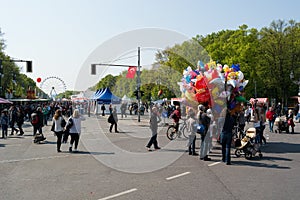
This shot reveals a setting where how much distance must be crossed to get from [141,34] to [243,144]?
6.39 m

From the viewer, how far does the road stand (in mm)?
6508

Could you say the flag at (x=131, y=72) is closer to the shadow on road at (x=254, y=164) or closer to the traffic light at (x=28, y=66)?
the traffic light at (x=28, y=66)

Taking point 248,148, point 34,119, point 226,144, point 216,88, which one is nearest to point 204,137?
point 226,144

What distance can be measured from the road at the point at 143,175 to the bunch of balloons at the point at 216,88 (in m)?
1.93

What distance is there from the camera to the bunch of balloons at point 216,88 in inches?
483

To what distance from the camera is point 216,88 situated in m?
12.3

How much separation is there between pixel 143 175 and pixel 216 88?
5544 millimetres

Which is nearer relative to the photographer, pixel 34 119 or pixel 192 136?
pixel 192 136

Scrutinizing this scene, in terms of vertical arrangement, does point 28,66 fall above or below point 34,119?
above

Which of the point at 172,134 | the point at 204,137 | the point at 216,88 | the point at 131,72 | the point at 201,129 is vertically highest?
the point at 131,72

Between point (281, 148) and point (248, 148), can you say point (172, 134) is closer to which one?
point (281, 148)

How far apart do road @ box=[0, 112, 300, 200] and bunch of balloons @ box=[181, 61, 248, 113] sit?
6.32 feet

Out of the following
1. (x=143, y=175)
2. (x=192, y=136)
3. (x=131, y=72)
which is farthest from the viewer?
(x=131, y=72)

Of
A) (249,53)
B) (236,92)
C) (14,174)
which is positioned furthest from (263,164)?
(249,53)
